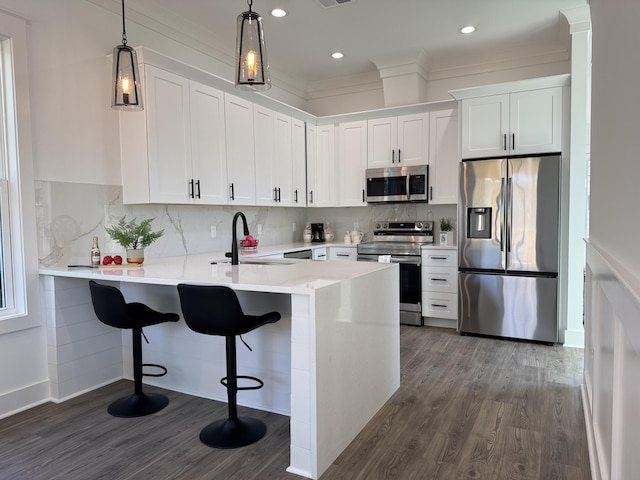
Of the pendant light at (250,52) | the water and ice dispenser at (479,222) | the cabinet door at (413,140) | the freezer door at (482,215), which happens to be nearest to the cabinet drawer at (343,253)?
the cabinet door at (413,140)

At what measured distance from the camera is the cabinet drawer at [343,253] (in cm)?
522

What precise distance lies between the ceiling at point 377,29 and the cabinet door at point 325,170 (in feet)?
2.63

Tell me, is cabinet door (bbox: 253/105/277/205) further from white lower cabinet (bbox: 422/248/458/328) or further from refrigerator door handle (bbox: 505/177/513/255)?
refrigerator door handle (bbox: 505/177/513/255)

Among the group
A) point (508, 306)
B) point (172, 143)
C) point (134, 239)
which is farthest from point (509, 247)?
point (134, 239)

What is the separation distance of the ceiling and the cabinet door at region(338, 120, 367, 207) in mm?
763

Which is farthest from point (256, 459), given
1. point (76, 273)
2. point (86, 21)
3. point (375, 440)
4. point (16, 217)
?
point (86, 21)

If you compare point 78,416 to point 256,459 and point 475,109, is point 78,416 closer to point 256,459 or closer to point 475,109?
point 256,459

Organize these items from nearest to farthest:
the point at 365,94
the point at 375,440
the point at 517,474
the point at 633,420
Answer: the point at 633,420
the point at 517,474
the point at 375,440
the point at 365,94

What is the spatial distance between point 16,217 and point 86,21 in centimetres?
151

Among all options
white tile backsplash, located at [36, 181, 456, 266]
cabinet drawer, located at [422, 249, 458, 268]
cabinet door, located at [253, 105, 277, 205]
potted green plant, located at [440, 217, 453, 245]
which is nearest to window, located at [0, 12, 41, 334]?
white tile backsplash, located at [36, 181, 456, 266]

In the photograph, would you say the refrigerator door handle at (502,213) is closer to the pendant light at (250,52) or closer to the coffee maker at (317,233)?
the coffee maker at (317,233)

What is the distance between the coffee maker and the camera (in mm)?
5797

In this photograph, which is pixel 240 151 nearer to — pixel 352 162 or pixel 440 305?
pixel 352 162

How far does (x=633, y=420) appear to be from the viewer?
43.3 inches
